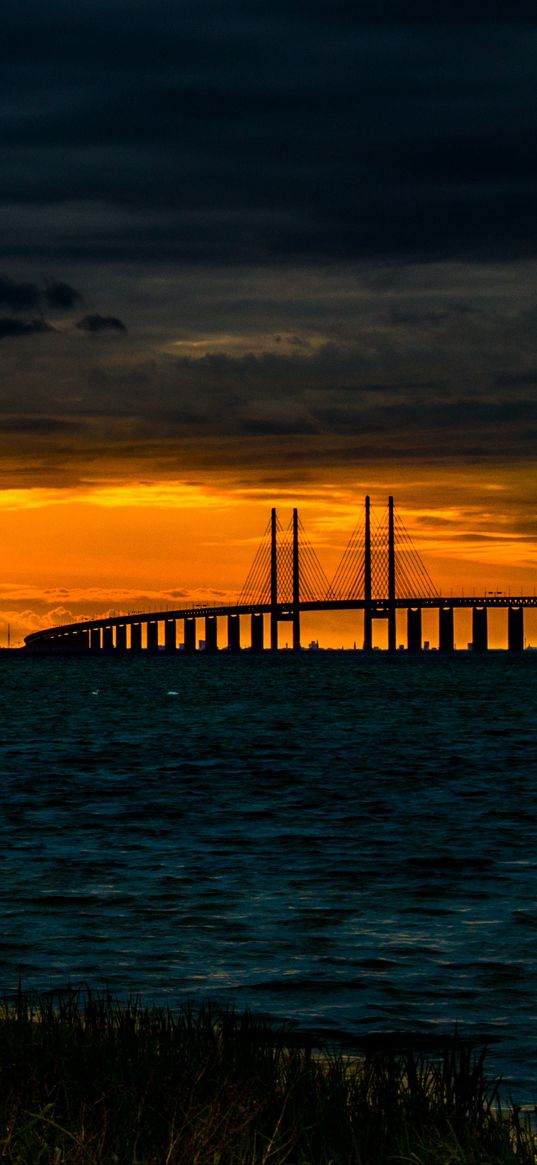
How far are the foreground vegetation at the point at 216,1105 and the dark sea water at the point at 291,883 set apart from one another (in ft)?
7.65

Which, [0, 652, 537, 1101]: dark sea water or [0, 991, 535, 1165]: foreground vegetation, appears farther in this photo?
[0, 652, 537, 1101]: dark sea water

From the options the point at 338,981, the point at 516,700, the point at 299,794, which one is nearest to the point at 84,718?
the point at 516,700

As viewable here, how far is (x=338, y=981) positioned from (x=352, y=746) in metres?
47.4

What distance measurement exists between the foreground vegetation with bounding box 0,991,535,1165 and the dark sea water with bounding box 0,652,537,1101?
7.65ft

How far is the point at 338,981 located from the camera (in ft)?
55.5

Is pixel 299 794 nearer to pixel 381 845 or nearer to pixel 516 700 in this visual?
pixel 381 845

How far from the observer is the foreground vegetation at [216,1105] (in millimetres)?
9188

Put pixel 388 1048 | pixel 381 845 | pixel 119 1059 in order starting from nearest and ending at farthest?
pixel 119 1059, pixel 388 1048, pixel 381 845

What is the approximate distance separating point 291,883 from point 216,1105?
14.5 m

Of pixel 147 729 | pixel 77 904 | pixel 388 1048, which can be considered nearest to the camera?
pixel 388 1048

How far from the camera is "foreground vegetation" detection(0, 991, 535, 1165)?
919 centimetres

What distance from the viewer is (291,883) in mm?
24281

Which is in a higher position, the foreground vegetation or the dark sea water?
the foreground vegetation

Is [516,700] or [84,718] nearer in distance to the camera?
[84,718]
